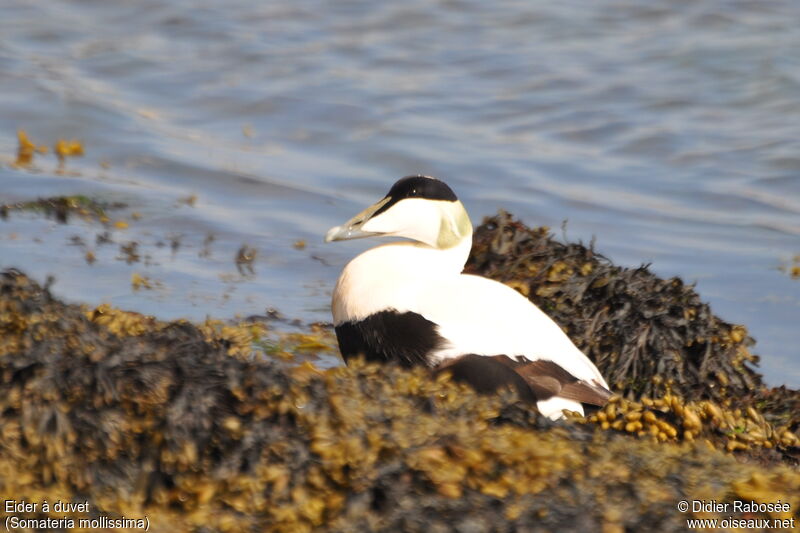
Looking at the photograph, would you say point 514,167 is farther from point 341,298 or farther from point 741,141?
point 341,298

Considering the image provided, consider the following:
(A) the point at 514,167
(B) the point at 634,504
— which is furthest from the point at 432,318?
(A) the point at 514,167

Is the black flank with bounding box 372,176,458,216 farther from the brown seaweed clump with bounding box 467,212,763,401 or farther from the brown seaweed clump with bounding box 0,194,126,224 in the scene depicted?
the brown seaweed clump with bounding box 0,194,126,224

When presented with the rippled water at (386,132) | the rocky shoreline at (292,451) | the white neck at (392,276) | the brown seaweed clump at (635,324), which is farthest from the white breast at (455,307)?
the rippled water at (386,132)

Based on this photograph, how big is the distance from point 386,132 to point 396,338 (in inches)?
239

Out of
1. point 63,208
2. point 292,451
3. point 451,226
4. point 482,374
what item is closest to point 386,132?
point 63,208

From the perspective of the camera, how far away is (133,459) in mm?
2693

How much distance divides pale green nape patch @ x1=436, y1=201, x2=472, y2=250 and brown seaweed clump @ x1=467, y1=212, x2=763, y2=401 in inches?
22.5

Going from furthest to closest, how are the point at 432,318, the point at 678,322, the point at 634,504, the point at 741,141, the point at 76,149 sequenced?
the point at 741,141, the point at 76,149, the point at 678,322, the point at 432,318, the point at 634,504

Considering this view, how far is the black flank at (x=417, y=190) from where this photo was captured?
4156 millimetres

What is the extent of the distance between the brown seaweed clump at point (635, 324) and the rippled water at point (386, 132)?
107cm

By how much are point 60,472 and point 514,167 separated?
680 centimetres

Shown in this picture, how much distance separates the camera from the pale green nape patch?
4184 mm

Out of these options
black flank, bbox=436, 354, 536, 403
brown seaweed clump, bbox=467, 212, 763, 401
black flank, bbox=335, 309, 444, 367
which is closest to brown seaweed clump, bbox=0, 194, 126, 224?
brown seaweed clump, bbox=467, 212, 763, 401

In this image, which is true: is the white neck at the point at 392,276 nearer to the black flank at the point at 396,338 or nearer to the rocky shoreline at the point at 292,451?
the black flank at the point at 396,338
